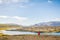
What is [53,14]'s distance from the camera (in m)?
2.42

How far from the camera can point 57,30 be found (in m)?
2.40

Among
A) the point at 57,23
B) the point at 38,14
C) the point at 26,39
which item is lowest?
the point at 26,39

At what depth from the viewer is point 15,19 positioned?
2396 mm

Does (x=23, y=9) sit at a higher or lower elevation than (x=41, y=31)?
higher

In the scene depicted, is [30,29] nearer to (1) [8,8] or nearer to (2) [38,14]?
(2) [38,14]

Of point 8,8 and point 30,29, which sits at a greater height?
point 8,8

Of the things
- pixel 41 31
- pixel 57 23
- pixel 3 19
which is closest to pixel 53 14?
pixel 57 23

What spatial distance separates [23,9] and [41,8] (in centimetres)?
27

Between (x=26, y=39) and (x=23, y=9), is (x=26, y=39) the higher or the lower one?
the lower one

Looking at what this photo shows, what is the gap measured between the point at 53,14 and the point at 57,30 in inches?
9.5

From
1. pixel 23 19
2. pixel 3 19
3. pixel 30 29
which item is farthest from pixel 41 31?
pixel 3 19

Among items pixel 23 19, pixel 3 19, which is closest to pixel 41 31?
pixel 23 19

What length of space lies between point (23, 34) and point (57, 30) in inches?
19.7

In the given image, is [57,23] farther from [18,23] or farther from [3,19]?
[3,19]
